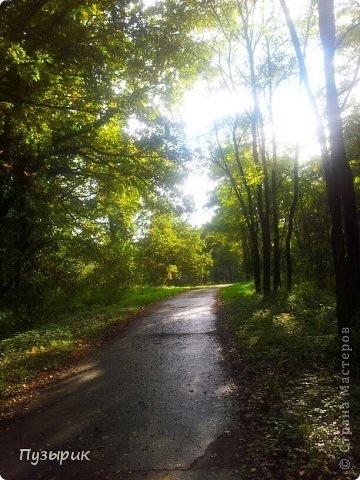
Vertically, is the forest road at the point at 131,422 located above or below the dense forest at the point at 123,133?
below

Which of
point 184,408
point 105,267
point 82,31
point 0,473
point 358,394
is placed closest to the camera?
point 0,473

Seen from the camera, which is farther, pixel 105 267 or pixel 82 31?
pixel 105 267

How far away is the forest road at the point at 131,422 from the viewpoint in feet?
13.6

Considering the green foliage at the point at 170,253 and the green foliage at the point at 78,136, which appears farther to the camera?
the green foliage at the point at 170,253

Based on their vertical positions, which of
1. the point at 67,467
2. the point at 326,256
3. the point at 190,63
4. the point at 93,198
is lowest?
the point at 67,467

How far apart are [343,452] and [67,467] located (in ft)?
10.4

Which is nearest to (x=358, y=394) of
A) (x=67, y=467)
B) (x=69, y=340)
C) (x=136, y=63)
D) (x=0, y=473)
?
(x=67, y=467)

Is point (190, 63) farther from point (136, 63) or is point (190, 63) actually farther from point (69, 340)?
point (69, 340)

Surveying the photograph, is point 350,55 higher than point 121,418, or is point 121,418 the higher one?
point 350,55

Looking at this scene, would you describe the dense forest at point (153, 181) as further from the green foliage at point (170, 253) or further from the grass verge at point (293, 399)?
the green foliage at point (170, 253)

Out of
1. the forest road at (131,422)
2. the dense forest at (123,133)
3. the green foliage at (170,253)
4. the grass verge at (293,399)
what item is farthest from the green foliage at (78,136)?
the green foliage at (170,253)

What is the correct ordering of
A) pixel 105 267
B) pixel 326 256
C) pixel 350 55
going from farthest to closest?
pixel 326 256
pixel 105 267
pixel 350 55

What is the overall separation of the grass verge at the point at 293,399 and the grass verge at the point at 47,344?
423 cm

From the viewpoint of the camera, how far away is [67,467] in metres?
4.24
